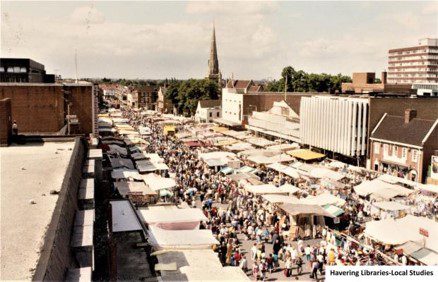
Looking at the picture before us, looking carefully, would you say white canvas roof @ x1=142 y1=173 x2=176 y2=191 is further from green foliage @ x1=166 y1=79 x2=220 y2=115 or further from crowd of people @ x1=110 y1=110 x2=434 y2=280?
green foliage @ x1=166 y1=79 x2=220 y2=115

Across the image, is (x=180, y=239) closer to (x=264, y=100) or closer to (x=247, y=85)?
(x=264, y=100)

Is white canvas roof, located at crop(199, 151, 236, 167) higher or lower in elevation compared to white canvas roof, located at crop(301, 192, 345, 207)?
higher

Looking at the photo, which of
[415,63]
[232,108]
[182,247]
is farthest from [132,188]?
[415,63]

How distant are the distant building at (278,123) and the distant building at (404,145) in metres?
13.1

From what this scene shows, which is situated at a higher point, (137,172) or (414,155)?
(414,155)

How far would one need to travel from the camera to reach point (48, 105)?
117 feet

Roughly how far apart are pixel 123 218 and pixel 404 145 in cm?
2821

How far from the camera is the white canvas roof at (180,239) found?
57.4ft

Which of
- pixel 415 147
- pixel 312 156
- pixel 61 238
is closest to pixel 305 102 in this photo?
pixel 312 156

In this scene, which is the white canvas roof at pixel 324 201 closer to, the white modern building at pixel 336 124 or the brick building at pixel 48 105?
the brick building at pixel 48 105

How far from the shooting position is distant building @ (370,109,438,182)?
125ft

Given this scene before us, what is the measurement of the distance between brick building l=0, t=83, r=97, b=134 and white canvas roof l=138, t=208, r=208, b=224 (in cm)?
1601

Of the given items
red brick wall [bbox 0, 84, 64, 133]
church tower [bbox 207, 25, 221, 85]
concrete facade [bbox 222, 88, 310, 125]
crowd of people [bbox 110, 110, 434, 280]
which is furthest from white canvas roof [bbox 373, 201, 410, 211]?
church tower [bbox 207, 25, 221, 85]

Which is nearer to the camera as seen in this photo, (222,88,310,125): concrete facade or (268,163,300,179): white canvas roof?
(268,163,300,179): white canvas roof
